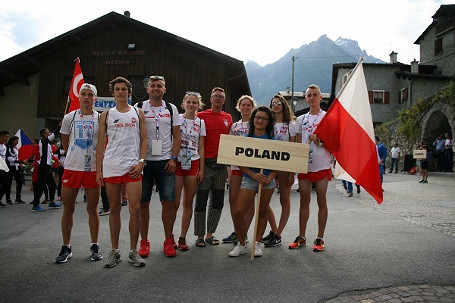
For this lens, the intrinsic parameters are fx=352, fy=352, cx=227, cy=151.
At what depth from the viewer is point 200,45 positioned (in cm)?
1919

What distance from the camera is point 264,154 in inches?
167

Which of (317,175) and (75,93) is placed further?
(75,93)

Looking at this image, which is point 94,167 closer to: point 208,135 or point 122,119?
point 122,119

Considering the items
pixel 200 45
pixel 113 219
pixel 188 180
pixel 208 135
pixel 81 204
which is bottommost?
pixel 81 204

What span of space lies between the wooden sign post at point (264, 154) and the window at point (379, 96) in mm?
36069

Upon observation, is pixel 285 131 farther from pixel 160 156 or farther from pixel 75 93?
pixel 75 93

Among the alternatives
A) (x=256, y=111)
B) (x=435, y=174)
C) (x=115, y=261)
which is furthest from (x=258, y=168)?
(x=435, y=174)

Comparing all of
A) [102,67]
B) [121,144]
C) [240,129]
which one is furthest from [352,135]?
[102,67]

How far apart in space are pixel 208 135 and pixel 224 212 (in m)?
3.30

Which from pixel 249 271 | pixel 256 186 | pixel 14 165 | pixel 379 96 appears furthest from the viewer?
pixel 379 96

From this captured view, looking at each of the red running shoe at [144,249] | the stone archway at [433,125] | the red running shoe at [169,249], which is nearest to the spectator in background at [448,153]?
the stone archway at [433,125]

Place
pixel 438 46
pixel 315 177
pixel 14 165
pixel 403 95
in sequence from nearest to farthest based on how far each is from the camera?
pixel 315 177 < pixel 14 165 < pixel 403 95 < pixel 438 46

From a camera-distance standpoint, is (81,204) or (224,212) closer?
(224,212)

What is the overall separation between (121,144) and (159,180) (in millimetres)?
716
